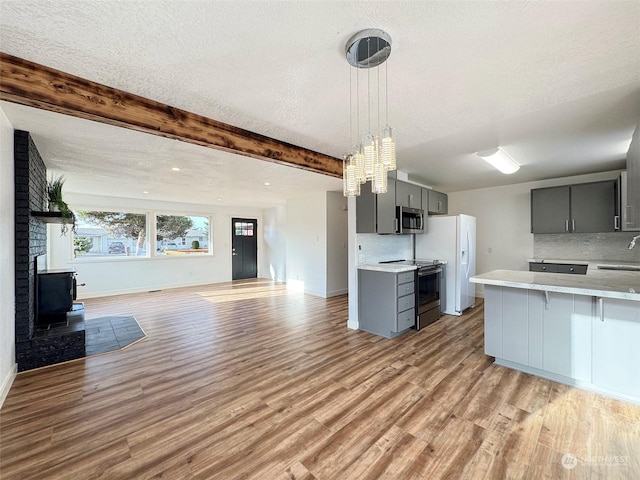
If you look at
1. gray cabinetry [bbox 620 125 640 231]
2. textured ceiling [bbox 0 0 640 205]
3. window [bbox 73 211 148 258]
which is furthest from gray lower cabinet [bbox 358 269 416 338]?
window [bbox 73 211 148 258]

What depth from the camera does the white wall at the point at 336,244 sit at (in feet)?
21.1

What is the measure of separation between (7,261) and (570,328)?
5175mm

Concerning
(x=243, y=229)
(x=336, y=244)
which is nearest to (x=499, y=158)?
(x=336, y=244)

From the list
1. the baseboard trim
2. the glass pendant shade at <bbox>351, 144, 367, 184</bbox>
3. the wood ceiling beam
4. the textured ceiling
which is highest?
the textured ceiling

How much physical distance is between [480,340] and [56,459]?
13.6 ft

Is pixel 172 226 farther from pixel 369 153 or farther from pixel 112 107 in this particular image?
pixel 369 153

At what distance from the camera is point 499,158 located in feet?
12.1

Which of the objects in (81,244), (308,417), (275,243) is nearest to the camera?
(308,417)

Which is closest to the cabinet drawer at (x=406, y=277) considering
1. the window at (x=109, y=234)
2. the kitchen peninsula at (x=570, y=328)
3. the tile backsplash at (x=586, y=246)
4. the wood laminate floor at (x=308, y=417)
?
the wood laminate floor at (x=308, y=417)

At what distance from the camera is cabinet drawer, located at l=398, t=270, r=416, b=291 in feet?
12.2

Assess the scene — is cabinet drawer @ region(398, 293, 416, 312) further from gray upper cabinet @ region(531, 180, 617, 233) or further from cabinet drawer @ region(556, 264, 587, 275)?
gray upper cabinet @ region(531, 180, 617, 233)

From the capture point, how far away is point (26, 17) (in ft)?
4.61

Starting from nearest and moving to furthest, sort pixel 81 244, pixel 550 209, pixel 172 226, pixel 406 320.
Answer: pixel 406 320 → pixel 550 209 → pixel 81 244 → pixel 172 226

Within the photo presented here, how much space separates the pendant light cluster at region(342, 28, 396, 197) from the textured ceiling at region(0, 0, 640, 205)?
67mm
